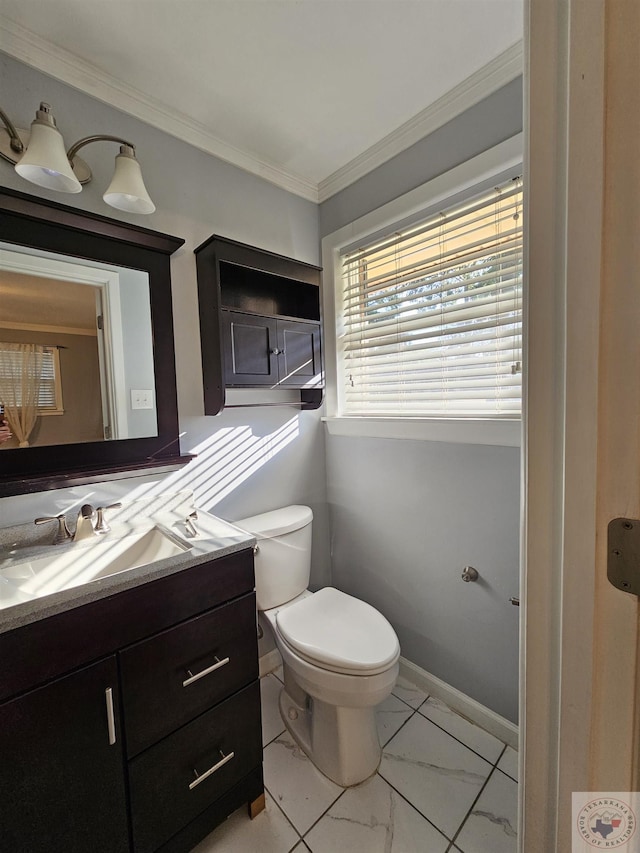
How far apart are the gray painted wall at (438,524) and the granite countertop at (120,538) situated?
0.76m

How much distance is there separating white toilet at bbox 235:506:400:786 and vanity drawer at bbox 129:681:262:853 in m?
0.23

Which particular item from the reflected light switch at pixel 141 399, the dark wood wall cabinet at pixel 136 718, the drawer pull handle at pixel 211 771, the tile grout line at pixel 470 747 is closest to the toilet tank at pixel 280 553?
the dark wood wall cabinet at pixel 136 718

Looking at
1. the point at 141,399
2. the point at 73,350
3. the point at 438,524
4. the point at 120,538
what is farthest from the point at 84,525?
the point at 438,524

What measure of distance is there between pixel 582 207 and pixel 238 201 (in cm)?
154

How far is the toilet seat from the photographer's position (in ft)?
3.91

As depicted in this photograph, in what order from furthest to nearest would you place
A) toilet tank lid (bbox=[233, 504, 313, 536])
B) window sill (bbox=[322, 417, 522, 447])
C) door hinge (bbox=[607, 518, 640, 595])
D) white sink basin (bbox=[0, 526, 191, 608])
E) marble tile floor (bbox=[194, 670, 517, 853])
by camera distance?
toilet tank lid (bbox=[233, 504, 313, 536]) → window sill (bbox=[322, 417, 522, 447]) → marble tile floor (bbox=[194, 670, 517, 853]) → white sink basin (bbox=[0, 526, 191, 608]) → door hinge (bbox=[607, 518, 640, 595])

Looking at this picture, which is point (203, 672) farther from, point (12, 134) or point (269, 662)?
point (12, 134)

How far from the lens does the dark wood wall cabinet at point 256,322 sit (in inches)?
56.7

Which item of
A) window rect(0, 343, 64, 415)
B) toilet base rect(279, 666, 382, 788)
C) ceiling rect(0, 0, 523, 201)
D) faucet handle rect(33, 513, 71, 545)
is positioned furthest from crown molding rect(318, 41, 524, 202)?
toilet base rect(279, 666, 382, 788)

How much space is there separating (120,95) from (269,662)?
2391 millimetres

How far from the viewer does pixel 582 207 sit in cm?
44

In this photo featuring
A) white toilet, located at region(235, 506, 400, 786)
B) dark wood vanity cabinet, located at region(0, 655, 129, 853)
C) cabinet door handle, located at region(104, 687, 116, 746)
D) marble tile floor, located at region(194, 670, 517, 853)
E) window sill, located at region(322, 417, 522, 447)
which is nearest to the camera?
dark wood vanity cabinet, located at region(0, 655, 129, 853)

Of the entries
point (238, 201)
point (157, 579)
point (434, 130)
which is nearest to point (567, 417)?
point (157, 579)

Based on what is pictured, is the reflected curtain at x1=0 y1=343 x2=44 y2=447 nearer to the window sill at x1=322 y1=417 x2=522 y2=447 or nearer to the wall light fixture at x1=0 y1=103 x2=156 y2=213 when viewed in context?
the wall light fixture at x1=0 y1=103 x2=156 y2=213
